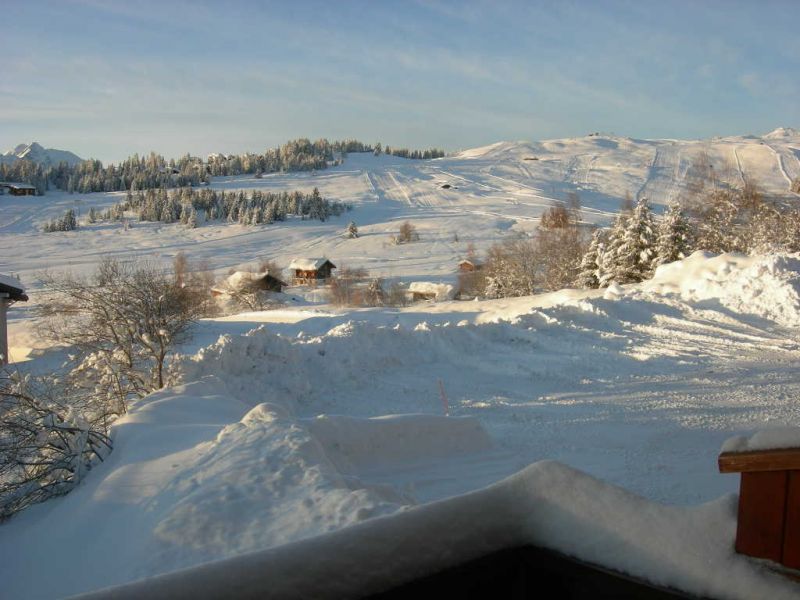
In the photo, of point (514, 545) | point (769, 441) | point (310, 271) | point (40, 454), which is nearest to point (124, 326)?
point (40, 454)

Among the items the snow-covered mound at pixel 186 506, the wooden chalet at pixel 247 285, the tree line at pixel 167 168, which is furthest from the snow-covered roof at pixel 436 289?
the tree line at pixel 167 168

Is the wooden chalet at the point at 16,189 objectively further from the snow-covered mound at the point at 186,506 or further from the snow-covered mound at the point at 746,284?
the snow-covered mound at the point at 186,506

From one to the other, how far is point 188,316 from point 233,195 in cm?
10737

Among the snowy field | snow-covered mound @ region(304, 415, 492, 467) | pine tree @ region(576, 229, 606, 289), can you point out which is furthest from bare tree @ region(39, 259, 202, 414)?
pine tree @ region(576, 229, 606, 289)

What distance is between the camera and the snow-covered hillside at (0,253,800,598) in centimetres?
230

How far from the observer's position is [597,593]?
2.08 meters

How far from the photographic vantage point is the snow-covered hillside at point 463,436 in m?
2.30

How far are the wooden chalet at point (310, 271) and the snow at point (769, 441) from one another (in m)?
69.2

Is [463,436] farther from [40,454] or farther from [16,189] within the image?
[16,189]

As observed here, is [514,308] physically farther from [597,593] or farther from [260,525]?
[597,593]

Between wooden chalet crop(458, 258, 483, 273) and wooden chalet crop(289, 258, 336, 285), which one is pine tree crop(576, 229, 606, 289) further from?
wooden chalet crop(289, 258, 336, 285)

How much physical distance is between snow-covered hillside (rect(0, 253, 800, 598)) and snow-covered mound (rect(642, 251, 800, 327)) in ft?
0.27

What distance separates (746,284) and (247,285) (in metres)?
41.8

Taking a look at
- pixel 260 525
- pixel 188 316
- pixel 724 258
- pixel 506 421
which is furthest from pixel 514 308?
pixel 260 525
